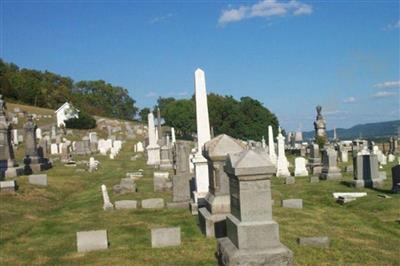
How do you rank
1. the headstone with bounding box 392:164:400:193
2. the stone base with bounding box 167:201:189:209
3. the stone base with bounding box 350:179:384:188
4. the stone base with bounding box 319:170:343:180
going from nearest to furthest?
the stone base with bounding box 167:201:189:209 → the headstone with bounding box 392:164:400:193 → the stone base with bounding box 350:179:384:188 → the stone base with bounding box 319:170:343:180

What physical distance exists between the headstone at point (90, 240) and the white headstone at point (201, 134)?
4.24m

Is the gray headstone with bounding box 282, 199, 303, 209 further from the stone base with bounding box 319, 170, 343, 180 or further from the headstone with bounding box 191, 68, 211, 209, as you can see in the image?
the stone base with bounding box 319, 170, 343, 180

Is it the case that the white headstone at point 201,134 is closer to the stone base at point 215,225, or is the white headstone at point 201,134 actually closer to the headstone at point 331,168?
the stone base at point 215,225

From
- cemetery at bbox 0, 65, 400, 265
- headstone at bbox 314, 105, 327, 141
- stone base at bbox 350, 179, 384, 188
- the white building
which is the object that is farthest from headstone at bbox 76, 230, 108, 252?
the white building

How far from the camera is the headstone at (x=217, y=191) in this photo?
11320mm

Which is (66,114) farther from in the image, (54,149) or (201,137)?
(201,137)

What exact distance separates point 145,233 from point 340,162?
85.3 feet

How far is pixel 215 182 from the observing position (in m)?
11.8

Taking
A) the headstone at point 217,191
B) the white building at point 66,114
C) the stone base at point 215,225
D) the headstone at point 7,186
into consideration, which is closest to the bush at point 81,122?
the white building at point 66,114

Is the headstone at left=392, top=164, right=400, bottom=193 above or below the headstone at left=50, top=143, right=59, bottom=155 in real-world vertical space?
below

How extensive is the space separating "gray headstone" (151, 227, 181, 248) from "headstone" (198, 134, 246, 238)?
868 millimetres

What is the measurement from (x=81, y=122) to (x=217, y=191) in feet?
192

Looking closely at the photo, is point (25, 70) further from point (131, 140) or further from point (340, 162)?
point (340, 162)

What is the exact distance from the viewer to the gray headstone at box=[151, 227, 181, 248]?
1075cm
